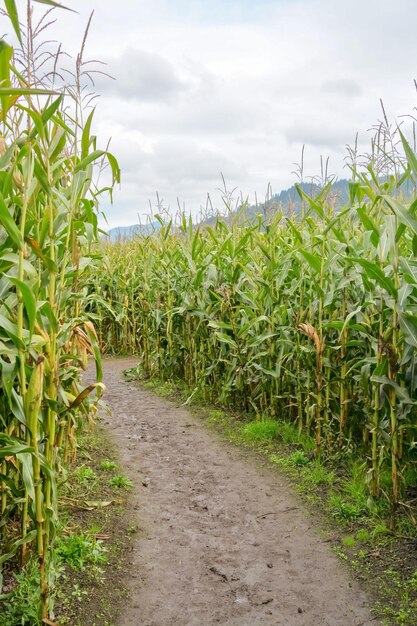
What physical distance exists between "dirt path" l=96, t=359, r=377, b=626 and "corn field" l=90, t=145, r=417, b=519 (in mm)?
683

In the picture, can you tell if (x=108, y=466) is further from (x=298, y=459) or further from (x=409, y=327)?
(x=409, y=327)

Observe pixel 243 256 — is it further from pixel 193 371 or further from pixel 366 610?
pixel 366 610

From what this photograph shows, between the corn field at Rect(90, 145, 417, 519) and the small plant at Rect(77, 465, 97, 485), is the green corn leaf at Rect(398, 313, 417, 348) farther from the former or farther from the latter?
the small plant at Rect(77, 465, 97, 485)

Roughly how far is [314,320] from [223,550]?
2.34m

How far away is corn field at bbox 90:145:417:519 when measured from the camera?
3916mm

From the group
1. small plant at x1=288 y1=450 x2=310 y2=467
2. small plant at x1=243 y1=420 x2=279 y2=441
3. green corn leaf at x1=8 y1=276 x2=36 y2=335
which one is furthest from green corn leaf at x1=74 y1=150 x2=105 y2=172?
small plant at x1=243 y1=420 x2=279 y2=441

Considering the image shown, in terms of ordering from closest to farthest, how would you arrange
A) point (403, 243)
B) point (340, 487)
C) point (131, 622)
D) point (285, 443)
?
1. point (131, 622)
2. point (340, 487)
3. point (403, 243)
4. point (285, 443)

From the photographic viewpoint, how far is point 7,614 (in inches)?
116

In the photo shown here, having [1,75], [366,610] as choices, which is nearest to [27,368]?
[1,75]

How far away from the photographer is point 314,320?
547cm

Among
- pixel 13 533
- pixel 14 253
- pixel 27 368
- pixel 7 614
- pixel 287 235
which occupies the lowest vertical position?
pixel 7 614

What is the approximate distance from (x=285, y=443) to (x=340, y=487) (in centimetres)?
113

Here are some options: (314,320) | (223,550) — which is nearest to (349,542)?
(223,550)

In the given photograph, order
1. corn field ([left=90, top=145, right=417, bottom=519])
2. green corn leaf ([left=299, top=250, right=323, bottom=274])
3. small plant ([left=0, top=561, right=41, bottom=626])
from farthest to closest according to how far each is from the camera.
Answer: green corn leaf ([left=299, top=250, right=323, bottom=274]) → corn field ([left=90, top=145, right=417, bottom=519]) → small plant ([left=0, top=561, right=41, bottom=626])
